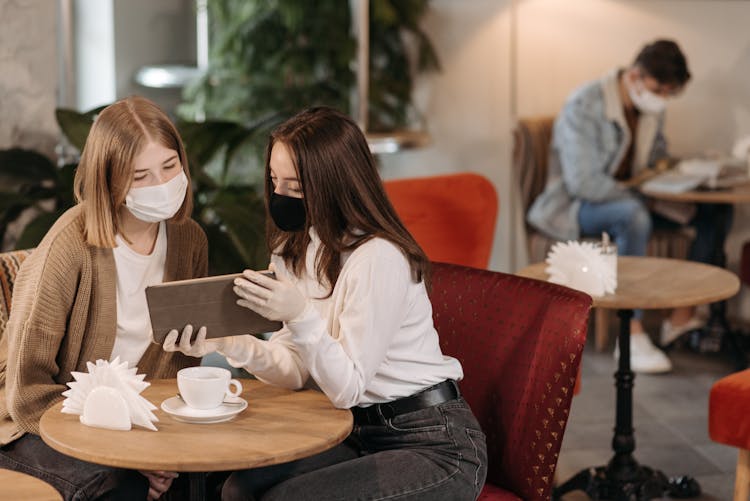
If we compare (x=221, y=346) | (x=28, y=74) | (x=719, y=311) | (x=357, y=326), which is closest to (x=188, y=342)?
(x=221, y=346)

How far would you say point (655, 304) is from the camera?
2836 mm

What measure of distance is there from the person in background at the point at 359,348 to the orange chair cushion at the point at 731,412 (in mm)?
984


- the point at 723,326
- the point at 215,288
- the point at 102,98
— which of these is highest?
the point at 102,98

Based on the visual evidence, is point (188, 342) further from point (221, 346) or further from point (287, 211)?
point (287, 211)

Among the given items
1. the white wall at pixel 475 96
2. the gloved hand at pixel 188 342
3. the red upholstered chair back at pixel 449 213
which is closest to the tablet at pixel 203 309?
the gloved hand at pixel 188 342

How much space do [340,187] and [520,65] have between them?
3642 millimetres

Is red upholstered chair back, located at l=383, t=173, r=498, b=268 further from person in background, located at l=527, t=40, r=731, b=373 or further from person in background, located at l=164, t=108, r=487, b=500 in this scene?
person in background, located at l=164, t=108, r=487, b=500

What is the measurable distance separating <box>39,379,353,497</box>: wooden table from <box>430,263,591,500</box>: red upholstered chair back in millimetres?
417

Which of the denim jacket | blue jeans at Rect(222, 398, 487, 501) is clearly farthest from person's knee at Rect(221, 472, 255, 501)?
the denim jacket

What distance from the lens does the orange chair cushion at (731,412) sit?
2779 mm

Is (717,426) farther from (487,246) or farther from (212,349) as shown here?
(212,349)

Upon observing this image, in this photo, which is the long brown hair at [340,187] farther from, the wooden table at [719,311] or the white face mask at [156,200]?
the wooden table at [719,311]

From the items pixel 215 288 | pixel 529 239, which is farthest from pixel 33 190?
pixel 529 239

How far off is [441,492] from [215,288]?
54 cm
